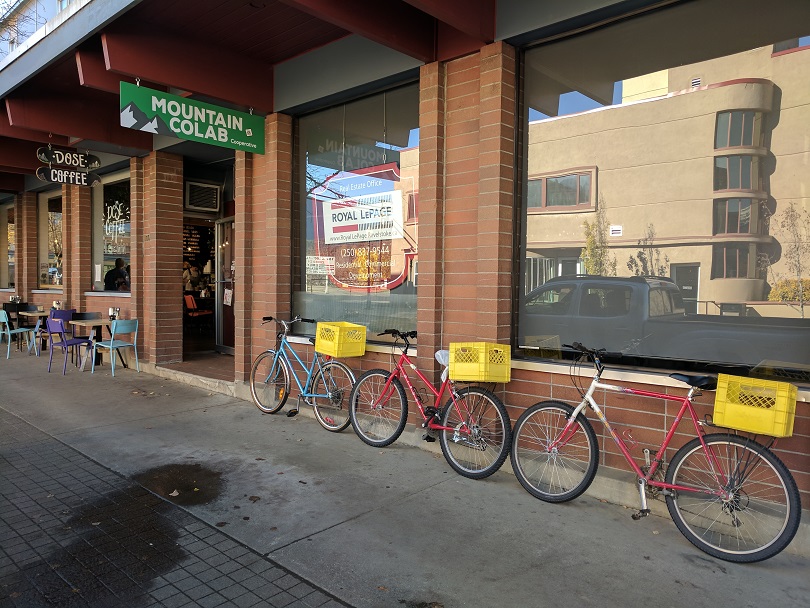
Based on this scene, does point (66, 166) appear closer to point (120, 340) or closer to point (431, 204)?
point (120, 340)

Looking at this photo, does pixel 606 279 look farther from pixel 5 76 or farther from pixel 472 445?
pixel 5 76

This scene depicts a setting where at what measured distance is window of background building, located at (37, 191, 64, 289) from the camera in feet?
44.8

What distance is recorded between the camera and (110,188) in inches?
440

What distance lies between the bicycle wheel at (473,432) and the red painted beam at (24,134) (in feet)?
27.8

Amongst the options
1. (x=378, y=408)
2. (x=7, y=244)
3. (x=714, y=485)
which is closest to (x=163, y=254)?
(x=378, y=408)

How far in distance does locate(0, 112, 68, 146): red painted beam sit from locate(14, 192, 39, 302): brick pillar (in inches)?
211


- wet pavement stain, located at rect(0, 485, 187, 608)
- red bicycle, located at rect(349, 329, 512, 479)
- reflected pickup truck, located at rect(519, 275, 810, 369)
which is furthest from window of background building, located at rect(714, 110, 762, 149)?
wet pavement stain, located at rect(0, 485, 187, 608)

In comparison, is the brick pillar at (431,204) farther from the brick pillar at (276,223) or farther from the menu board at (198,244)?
the menu board at (198,244)

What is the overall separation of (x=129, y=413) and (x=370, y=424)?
3.15 m

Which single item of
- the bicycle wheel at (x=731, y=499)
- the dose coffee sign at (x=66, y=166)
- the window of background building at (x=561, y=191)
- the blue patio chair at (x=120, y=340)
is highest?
the dose coffee sign at (x=66, y=166)

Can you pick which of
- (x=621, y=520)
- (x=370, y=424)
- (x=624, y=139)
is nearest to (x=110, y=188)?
(x=370, y=424)

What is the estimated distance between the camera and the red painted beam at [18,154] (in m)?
10.7

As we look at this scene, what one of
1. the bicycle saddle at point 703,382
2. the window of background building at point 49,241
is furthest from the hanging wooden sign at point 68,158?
the bicycle saddle at point 703,382

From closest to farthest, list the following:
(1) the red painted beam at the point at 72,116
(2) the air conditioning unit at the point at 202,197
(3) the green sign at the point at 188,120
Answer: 1. (3) the green sign at the point at 188,120
2. (1) the red painted beam at the point at 72,116
3. (2) the air conditioning unit at the point at 202,197
